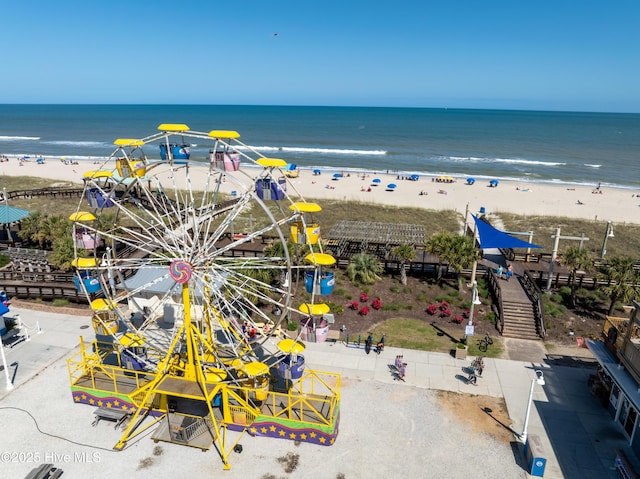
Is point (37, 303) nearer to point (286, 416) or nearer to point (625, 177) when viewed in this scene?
point (286, 416)

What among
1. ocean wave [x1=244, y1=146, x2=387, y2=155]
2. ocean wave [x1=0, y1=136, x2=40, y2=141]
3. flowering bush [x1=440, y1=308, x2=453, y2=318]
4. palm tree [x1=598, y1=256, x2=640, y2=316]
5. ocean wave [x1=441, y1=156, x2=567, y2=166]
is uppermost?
ocean wave [x1=441, y1=156, x2=567, y2=166]

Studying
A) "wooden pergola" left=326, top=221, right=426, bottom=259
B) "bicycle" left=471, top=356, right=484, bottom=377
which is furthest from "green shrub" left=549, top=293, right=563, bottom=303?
"bicycle" left=471, top=356, right=484, bottom=377

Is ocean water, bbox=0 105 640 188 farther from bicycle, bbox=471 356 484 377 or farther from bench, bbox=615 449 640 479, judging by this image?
bench, bbox=615 449 640 479

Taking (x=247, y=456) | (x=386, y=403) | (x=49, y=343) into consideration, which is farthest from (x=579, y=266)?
(x=49, y=343)

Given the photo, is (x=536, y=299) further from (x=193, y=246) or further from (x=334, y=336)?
(x=193, y=246)

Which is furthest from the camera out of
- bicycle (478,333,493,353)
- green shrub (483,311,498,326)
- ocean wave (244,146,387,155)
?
ocean wave (244,146,387,155)
